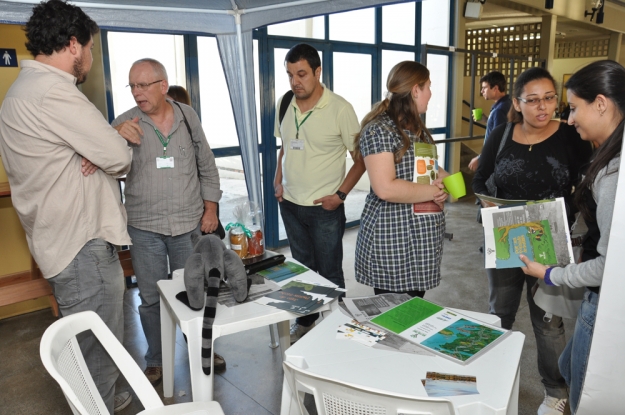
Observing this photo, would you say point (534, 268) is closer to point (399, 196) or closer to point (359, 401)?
point (399, 196)

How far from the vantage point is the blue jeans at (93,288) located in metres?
1.73

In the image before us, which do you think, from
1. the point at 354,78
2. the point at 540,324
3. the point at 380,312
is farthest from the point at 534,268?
the point at 354,78

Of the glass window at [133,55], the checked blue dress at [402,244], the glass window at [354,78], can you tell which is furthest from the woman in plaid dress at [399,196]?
the glass window at [354,78]

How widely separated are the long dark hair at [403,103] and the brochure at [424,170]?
50 mm

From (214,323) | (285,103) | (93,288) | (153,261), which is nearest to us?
(214,323)

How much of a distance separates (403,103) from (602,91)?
717 millimetres

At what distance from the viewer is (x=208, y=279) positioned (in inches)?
67.3

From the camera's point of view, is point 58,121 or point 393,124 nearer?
point 58,121

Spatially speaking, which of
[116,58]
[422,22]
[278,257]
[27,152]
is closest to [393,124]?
[278,257]

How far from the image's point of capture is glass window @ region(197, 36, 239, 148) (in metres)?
4.21

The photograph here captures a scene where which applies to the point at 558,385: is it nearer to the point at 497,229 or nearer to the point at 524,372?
the point at 524,372

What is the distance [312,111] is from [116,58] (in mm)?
1952

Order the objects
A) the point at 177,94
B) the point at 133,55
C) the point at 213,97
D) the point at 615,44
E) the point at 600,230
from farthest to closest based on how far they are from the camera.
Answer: the point at 615,44 → the point at 213,97 → the point at 133,55 → the point at 177,94 → the point at 600,230

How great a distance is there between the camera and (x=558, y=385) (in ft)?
6.82
